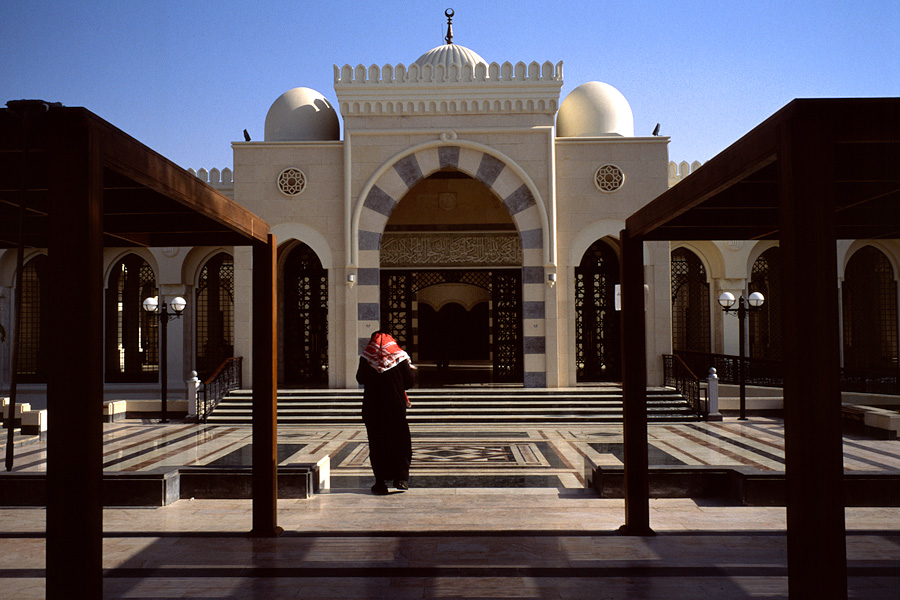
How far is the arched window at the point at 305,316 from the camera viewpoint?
43.5 feet

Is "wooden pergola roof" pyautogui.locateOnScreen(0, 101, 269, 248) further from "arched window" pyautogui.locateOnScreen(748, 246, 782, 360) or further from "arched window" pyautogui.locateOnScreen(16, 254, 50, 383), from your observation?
"arched window" pyautogui.locateOnScreen(748, 246, 782, 360)

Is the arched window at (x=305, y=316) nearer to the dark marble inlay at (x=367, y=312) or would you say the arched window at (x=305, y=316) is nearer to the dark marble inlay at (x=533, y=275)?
the dark marble inlay at (x=367, y=312)

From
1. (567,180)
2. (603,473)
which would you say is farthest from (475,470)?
(567,180)

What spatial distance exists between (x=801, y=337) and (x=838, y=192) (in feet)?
5.18

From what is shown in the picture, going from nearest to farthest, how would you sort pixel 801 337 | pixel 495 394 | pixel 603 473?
pixel 801 337 → pixel 603 473 → pixel 495 394

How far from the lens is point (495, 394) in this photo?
11.4 metres

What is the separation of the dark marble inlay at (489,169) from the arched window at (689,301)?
181 inches

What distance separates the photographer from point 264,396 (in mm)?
4336

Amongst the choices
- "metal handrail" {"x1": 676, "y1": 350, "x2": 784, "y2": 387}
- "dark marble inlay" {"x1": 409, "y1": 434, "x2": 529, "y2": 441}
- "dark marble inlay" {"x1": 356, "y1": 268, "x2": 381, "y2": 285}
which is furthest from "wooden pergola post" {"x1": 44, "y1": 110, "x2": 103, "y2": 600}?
"metal handrail" {"x1": 676, "y1": 350, "x2": 784, "y2": 387}

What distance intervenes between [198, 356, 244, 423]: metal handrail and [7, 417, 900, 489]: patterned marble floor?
0.52 m

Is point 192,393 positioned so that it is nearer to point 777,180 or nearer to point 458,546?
point 458,546

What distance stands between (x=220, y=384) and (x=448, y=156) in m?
5.21

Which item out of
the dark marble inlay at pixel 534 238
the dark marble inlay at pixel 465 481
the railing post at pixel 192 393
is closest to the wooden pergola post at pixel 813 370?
the dark marble inlay at pixel 465 481

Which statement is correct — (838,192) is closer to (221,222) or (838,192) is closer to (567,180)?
(221,222)
